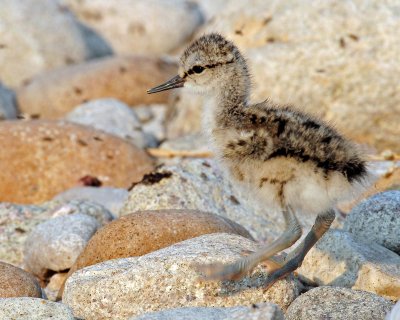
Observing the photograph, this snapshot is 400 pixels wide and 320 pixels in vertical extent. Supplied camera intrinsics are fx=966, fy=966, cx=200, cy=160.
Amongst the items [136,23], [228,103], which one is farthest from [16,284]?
[136,23]

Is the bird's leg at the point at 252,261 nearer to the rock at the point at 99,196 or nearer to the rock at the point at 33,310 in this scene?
the rock at the point at 33,310

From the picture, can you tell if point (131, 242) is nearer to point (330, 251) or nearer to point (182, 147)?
point (330, 251)

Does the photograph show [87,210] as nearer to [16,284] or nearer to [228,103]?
[16,284]

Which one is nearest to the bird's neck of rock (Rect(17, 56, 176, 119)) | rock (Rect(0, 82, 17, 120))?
rock (Rect(0, 82, 17, 120))

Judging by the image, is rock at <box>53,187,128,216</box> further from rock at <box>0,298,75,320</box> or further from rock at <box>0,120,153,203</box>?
rock at <box>0,298,75,320</box>

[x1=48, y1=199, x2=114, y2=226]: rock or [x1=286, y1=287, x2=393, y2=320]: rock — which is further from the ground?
[x1=286, y1=287, x2=393, y2=320]: rock

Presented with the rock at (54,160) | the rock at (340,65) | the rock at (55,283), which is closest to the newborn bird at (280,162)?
the rock at (55,283)
